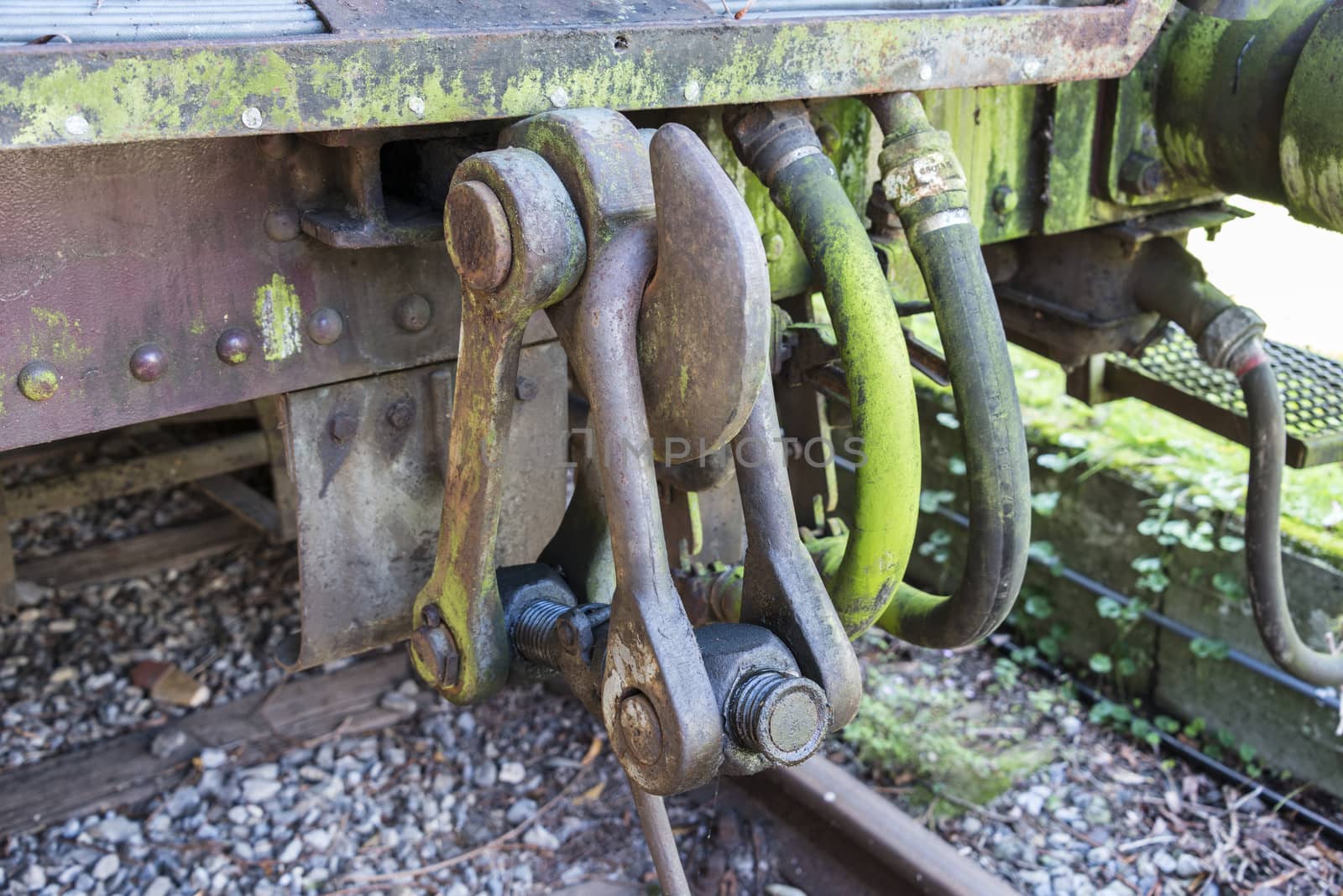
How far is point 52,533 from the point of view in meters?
3.85

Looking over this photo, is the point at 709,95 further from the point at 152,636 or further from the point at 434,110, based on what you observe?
the point at 152,636

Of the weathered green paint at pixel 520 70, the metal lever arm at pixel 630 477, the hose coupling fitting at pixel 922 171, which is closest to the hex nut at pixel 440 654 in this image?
the metal lever arm at pixel 630 477

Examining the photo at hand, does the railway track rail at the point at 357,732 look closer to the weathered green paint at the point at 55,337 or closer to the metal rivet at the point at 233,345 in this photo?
the metal rivet at the point at 233,345

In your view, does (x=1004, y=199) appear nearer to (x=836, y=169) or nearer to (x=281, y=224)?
(x=836, y=169)

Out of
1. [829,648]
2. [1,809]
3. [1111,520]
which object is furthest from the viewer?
[1111,520]

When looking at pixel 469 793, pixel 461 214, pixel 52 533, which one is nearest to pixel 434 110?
pixel 461 214

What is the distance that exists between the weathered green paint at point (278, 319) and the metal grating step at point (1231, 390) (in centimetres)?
172

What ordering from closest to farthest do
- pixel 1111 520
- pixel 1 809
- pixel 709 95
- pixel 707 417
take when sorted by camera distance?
1. pixel 707 417
2. pixel 709 95
3. pixel 1 809
4. pixel 1111 520

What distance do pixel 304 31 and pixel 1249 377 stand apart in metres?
1.73

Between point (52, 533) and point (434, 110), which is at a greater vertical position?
point (434, 110)

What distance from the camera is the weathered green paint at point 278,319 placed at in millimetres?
1537

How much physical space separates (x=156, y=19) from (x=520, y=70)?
1.20ft

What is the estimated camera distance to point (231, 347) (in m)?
1.51

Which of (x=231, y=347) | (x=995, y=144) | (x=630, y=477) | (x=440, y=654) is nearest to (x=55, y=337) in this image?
(x=231, y=347)
